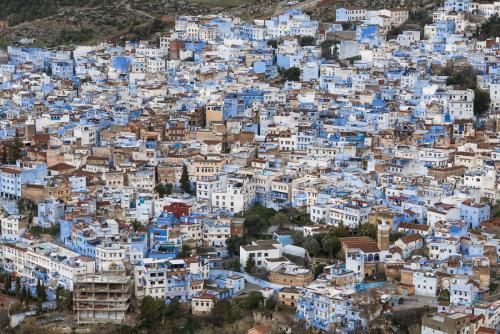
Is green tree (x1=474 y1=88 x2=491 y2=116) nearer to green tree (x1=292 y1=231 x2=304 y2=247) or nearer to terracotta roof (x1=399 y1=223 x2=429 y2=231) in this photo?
terracotta roof (x1=399 y1=223 x2=429 y2=231)

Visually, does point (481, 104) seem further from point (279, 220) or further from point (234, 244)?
point (234, 244)

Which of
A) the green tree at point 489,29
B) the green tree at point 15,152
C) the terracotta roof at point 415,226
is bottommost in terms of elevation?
the terracotta roof at point 415,226

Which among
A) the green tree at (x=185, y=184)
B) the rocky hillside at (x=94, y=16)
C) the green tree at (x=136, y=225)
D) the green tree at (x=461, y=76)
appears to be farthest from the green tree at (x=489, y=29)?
the green tree at (x=136, y=225)

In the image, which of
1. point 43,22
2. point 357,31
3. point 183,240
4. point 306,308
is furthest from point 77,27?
point 306,308

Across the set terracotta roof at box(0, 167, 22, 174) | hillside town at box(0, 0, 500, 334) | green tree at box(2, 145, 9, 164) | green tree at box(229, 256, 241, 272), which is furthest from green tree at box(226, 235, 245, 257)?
green tree at box(2, 145, 9, 164)

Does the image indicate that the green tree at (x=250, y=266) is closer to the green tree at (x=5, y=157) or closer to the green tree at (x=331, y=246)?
the green tree at (x=331, y=246)

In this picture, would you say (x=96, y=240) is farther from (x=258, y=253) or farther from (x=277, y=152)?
(x=277, y=152)
